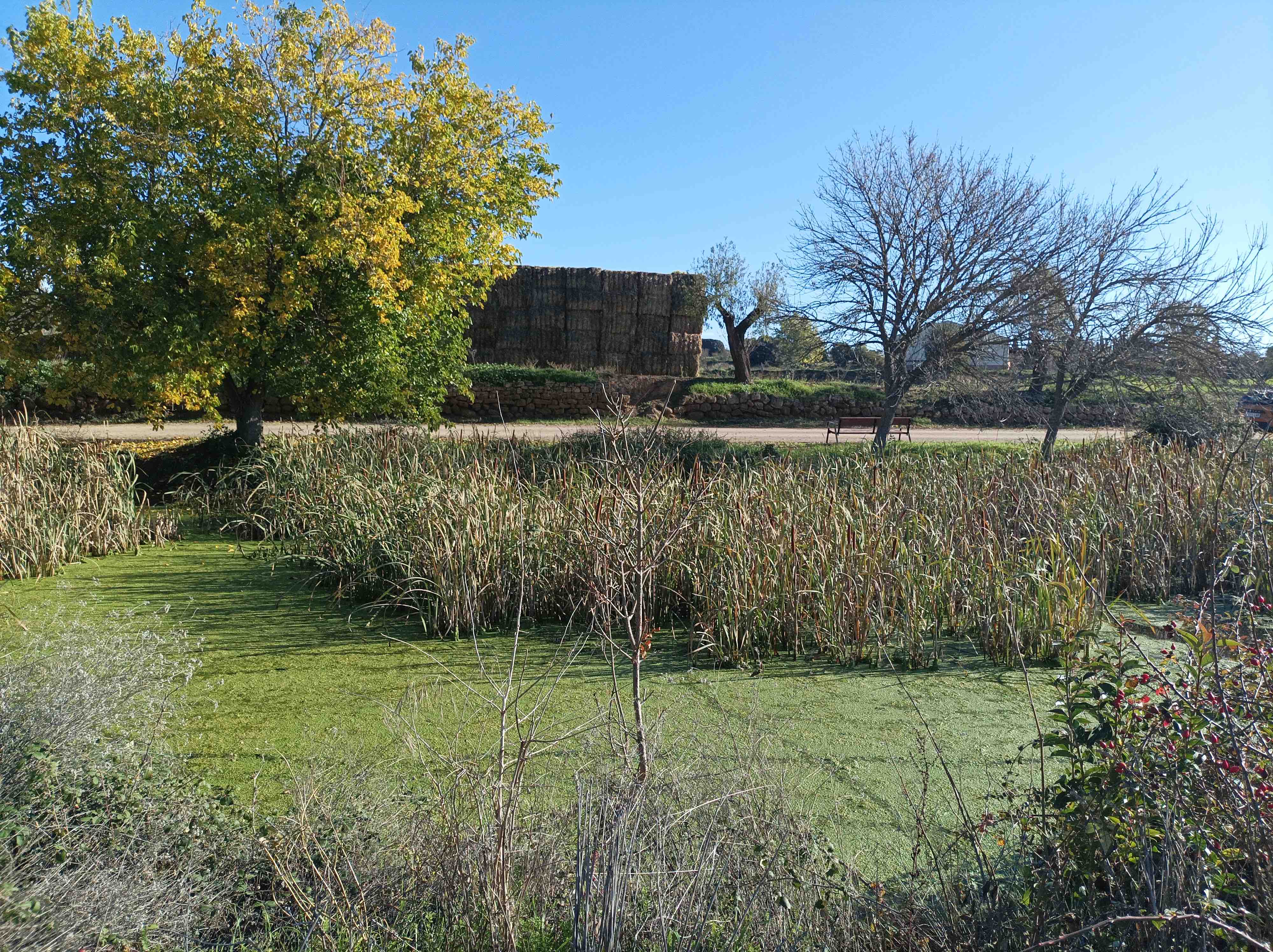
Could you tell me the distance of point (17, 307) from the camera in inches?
414

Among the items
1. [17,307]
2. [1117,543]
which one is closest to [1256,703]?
[1117,543]

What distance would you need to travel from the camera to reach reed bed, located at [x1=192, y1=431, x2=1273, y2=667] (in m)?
5.42

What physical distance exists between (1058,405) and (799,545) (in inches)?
388

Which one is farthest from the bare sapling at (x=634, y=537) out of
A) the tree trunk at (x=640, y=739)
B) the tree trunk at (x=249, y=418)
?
the tree trunk at (x=249, y=418)

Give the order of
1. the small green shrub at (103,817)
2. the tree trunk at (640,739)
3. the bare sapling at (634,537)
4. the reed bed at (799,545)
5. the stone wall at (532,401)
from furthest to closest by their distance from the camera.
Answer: the stone wall at (532,401), the reed bed at (799,545), the bare sapling at (634,537), the tree trunk at (640,739), the small green shrub at (103,817)

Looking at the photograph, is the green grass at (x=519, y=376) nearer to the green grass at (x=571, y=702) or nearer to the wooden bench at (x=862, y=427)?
the wooden bench at (x=862, y=427)

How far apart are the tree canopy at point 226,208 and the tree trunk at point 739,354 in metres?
15.8

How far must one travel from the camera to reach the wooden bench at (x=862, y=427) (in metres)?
17.5

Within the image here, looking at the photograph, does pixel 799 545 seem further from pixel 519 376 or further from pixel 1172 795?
pixel 519 376

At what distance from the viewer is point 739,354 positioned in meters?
26.5

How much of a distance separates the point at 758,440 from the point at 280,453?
31.1ft

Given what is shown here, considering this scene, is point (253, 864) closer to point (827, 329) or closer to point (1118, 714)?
point (1118, 714)

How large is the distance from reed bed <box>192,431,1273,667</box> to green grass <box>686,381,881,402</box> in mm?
14308

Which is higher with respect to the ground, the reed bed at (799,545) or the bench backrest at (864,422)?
the bench backrest at (864,422)
